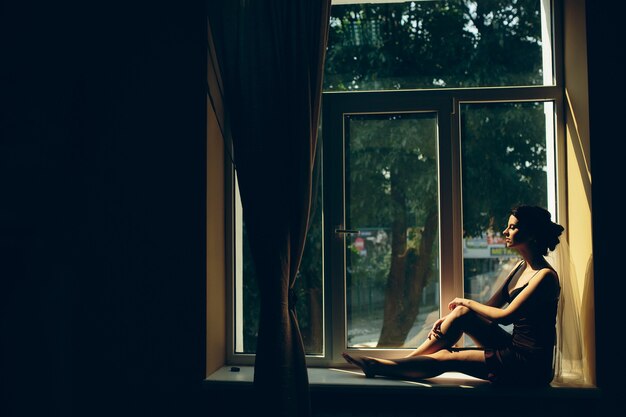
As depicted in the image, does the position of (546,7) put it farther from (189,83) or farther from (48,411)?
(48,411)

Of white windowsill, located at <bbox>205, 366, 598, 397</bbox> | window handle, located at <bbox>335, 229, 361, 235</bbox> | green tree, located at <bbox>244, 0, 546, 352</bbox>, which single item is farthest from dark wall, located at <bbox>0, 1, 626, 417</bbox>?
window handle, located at <bbox>335, 229, 361, 235</bbox>

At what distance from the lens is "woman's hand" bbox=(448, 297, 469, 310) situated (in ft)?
7.64

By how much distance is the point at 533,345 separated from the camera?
2.18m

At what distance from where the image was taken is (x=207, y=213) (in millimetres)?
2400

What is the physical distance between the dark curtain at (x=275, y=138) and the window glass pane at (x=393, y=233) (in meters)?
0.37

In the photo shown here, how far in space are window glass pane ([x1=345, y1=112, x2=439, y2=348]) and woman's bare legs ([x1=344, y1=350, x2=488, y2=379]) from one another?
0.23m

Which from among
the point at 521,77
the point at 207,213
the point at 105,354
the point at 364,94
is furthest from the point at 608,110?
the point at 105,354

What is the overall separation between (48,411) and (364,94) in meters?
2.03

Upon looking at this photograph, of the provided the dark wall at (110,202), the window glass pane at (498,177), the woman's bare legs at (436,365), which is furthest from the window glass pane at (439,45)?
the woman's bare legs at (436,365)

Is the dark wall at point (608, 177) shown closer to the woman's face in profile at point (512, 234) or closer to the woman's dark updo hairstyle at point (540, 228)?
the woman's dark updo hairstyle at point (540, 228)

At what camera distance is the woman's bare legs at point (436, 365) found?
2.27m

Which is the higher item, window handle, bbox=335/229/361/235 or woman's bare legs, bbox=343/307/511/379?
window handle, bbox=335/229/361/235

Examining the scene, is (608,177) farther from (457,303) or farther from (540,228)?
(457,303)

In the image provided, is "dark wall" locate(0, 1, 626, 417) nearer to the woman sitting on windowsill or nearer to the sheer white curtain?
the sheer white curtain
